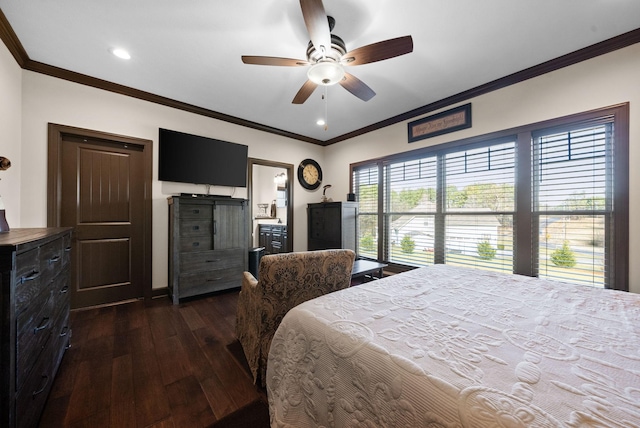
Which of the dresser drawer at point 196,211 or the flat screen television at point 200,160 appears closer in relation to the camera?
the dresser drawer at point 196,211

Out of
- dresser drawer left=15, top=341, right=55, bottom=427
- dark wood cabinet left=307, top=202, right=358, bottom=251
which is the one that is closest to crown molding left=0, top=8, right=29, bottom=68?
dresser drawer left=15, top=341, right=55, bottom=427

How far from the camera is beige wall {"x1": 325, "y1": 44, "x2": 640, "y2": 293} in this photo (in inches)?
79.9

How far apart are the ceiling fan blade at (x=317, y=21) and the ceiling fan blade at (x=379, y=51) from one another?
0.21m

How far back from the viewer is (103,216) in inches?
114

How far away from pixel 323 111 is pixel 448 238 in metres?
2.53

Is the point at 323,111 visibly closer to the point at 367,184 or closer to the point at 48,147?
the point at 367,184

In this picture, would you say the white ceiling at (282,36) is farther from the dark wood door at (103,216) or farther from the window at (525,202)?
the dark wood door at (103,216)

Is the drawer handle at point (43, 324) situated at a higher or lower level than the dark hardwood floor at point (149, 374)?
higher

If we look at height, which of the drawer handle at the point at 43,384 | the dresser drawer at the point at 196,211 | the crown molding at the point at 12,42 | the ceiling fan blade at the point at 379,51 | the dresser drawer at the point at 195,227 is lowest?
the drawer handle at the point at 43,384

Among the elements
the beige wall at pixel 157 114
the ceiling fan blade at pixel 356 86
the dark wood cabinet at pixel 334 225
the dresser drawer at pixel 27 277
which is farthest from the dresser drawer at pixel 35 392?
the dark wood cabinet at pixel 334 225

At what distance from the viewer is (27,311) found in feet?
3.67

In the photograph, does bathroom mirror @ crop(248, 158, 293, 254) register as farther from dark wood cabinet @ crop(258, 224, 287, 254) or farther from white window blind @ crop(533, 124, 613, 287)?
white window blind @ crop(533, 124, 613, 287)

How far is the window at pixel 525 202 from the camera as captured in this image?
2170 mm

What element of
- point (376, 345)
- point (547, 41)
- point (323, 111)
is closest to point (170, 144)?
point (323, 111)
